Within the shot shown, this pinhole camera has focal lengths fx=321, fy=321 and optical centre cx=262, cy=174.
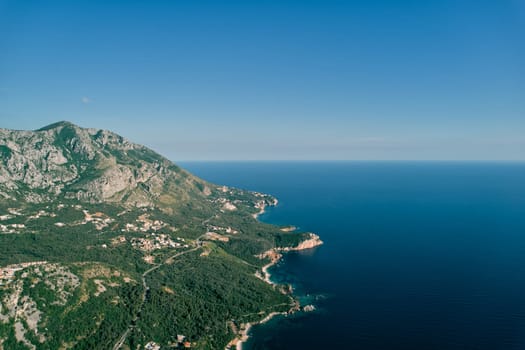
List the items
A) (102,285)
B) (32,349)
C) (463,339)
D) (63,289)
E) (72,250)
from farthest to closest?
(72,250) < (102,285) < (63,289) < (463,339) < (32,349)

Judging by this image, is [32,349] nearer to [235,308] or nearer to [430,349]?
[235,308]

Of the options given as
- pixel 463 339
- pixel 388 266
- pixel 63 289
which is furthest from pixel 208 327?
pixel 388 266

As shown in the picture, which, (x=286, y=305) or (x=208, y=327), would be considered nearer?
(x=208, y=327)

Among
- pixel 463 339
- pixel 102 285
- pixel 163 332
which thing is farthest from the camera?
pixel 102 285

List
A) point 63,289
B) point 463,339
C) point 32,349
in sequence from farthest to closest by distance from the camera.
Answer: point 63,289 → point 463,339 → point 32,349

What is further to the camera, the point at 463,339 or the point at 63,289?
the point at 63,289

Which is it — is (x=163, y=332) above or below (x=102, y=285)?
below

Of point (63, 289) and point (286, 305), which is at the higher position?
point (63, 289)

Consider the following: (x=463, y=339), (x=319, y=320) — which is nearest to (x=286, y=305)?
(x=319, y=320)

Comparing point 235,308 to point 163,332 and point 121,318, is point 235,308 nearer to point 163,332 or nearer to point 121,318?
point 163,332
